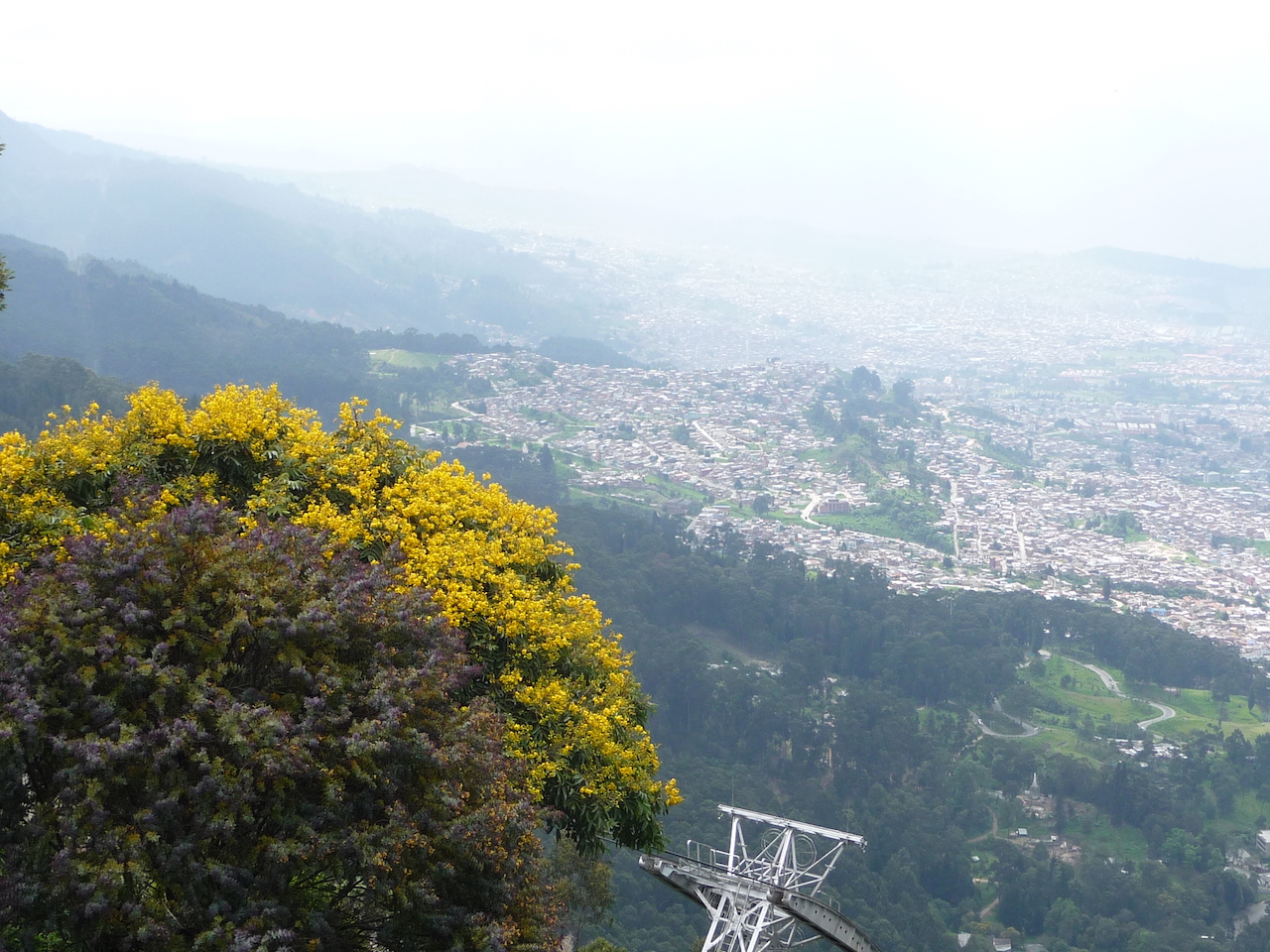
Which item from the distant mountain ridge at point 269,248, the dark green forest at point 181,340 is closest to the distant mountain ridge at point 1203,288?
the distant mountain ridge at point 269,248

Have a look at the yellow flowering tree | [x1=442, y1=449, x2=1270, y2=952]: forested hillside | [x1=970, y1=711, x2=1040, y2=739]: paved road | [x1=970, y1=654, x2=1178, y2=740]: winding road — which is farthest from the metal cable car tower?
[x1=970, y1=654, x2=1178, y2=740]: winding road

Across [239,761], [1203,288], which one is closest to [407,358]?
[239,761]

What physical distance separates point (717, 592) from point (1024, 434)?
167 feet

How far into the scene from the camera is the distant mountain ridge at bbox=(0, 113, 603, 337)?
422 feet

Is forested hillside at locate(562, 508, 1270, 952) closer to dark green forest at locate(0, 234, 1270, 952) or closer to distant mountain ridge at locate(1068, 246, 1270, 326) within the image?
dark green forest at locate(0, 234, 1270, 952)

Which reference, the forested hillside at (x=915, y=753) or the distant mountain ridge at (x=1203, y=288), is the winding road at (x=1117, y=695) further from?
the distant mountain ridge at (x=1203, y=288)

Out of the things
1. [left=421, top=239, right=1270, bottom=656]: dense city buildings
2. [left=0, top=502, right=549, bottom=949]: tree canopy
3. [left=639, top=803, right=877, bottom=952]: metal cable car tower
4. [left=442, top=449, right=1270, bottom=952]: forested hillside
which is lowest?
[left=442, top=449, right=1270, bottom=952]: forested hillside

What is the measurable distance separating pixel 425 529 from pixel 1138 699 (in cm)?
4360

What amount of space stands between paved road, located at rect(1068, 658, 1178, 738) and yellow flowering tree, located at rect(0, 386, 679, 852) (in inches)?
1546

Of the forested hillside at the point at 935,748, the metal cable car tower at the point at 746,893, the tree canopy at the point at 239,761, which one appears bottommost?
the forested hillside at the point at 935,748

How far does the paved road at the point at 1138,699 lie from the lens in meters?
42.7

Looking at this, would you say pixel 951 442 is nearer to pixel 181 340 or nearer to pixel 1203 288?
pixel 181 340

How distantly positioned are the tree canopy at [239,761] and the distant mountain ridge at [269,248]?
12042cm

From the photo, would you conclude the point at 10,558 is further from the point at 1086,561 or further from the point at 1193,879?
the point at 1086,561
